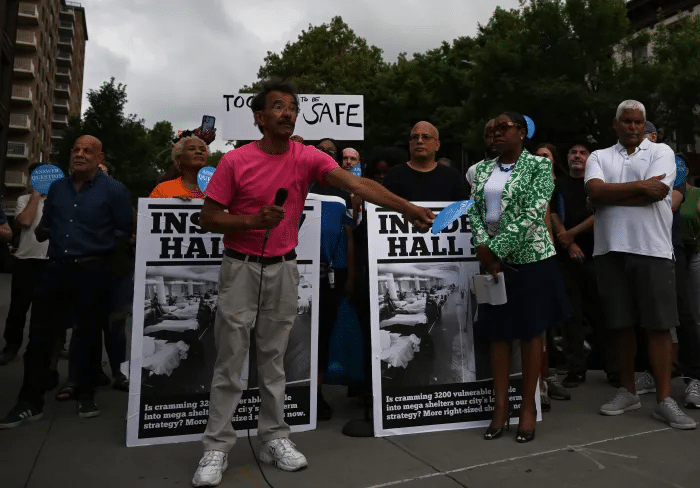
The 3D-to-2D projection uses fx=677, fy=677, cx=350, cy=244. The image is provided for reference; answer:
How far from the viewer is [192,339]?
419cm

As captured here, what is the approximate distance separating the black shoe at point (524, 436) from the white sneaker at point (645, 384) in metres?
1.70

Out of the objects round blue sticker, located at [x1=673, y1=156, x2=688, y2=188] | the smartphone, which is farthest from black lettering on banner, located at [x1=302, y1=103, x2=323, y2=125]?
round blue sticker, located at [x1=673, y1=156, x2=688, y2=188]

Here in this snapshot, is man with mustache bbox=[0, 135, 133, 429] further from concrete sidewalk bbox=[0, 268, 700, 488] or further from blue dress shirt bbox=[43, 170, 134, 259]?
concrete sidewalk bbox=[0, 268, 700, 488]

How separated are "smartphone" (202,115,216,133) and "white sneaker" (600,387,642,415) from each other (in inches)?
153

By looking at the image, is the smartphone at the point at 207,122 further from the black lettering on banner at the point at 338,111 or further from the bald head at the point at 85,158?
the black lettering on banner at the point at 338,111

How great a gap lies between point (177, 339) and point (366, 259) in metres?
1.31

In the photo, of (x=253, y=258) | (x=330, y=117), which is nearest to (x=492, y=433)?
(x=253, y=258)

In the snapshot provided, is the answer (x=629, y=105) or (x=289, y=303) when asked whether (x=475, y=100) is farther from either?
(x=289, y=303)

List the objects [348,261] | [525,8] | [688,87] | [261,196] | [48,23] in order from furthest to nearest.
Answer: [48,23] → [525,8] → [688,87] → [348,261] → [261,196]

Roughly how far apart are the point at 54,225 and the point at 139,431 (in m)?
1.71

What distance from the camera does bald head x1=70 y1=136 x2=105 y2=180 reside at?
15.7ft

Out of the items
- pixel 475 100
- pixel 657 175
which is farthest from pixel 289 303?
pixel 475 100

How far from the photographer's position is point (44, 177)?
5.78 metres

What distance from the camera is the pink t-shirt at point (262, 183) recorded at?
3.49 meters
